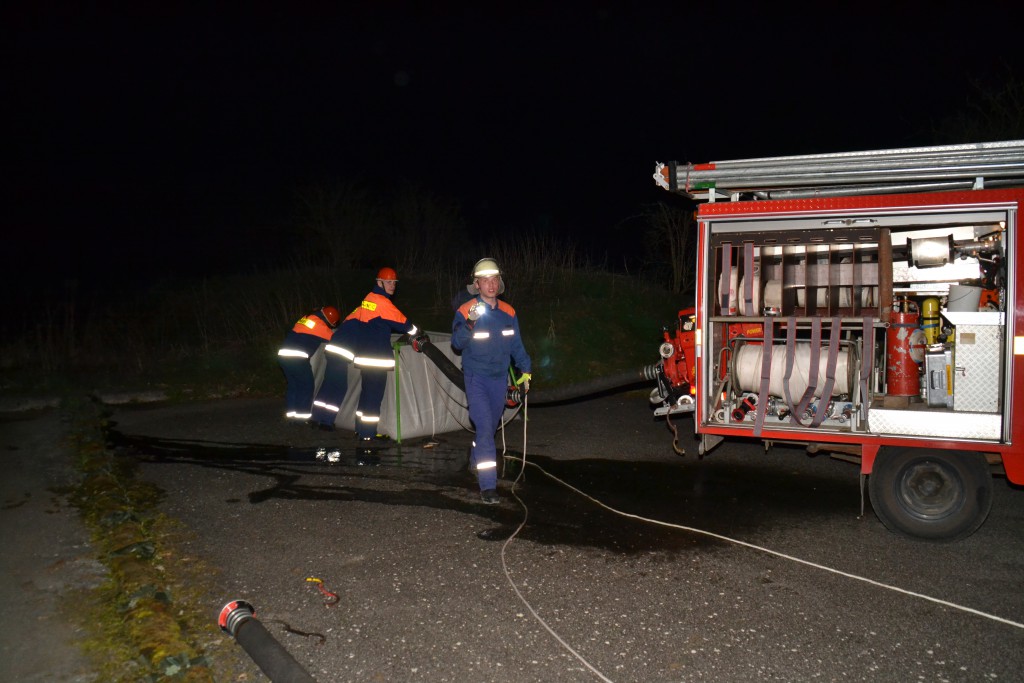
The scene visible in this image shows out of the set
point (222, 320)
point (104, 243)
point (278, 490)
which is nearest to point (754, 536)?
point (278, 490)

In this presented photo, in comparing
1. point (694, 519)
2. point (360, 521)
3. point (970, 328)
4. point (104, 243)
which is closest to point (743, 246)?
point (970, 328)

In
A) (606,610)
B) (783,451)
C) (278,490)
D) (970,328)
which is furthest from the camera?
(783,451)

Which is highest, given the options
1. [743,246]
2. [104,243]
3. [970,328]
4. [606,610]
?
[104,243]

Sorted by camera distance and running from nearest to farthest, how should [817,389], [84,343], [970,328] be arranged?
1. [970,328]
2. [817,389]
3. [84,343]

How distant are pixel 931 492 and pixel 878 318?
1234 mm

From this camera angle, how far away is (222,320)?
20.2 metres

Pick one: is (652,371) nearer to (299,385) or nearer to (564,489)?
(564,489)

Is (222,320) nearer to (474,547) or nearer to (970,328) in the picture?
(474,547)

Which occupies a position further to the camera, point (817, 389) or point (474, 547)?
point (817, 389)

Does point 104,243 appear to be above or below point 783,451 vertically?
above

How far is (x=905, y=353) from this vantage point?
533 cm

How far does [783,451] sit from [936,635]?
394cm

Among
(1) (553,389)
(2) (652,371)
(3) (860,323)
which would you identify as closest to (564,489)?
(2) (652,371)

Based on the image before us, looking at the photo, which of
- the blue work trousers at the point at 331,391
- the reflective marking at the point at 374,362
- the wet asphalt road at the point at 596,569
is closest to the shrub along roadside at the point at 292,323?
the blue work trousers at the point at 331,391
